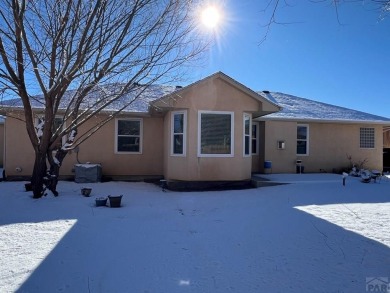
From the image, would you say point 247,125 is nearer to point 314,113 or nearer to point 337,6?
point 314,113

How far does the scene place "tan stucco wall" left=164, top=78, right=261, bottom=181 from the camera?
32.4 feet

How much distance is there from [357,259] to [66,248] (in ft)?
12.8

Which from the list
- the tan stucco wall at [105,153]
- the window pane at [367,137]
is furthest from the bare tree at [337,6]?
the window pane at [367,137]

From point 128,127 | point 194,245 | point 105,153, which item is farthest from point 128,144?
point 194,245

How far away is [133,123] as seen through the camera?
40.6 ft

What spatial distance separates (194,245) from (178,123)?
637 cm

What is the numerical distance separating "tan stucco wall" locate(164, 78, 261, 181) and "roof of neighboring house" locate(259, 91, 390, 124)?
3184 millimetres

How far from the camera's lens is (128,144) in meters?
12.3

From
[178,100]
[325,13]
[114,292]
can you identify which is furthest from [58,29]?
[114,292]

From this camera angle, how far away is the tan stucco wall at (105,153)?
37.6ft

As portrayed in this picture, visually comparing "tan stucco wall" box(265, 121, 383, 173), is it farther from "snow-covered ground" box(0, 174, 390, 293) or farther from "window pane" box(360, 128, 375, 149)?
"snow-covered ground" box(0, 174, 390, 293)

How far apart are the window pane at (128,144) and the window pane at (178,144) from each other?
102 inches

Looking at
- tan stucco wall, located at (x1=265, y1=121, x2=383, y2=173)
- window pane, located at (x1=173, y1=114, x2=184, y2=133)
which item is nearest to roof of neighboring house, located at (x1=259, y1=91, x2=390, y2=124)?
tan stucco wall, located at (x1=265, y1=121, x2=383, y2=173)

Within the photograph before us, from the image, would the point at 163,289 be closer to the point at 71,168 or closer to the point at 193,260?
the point at 193,260
